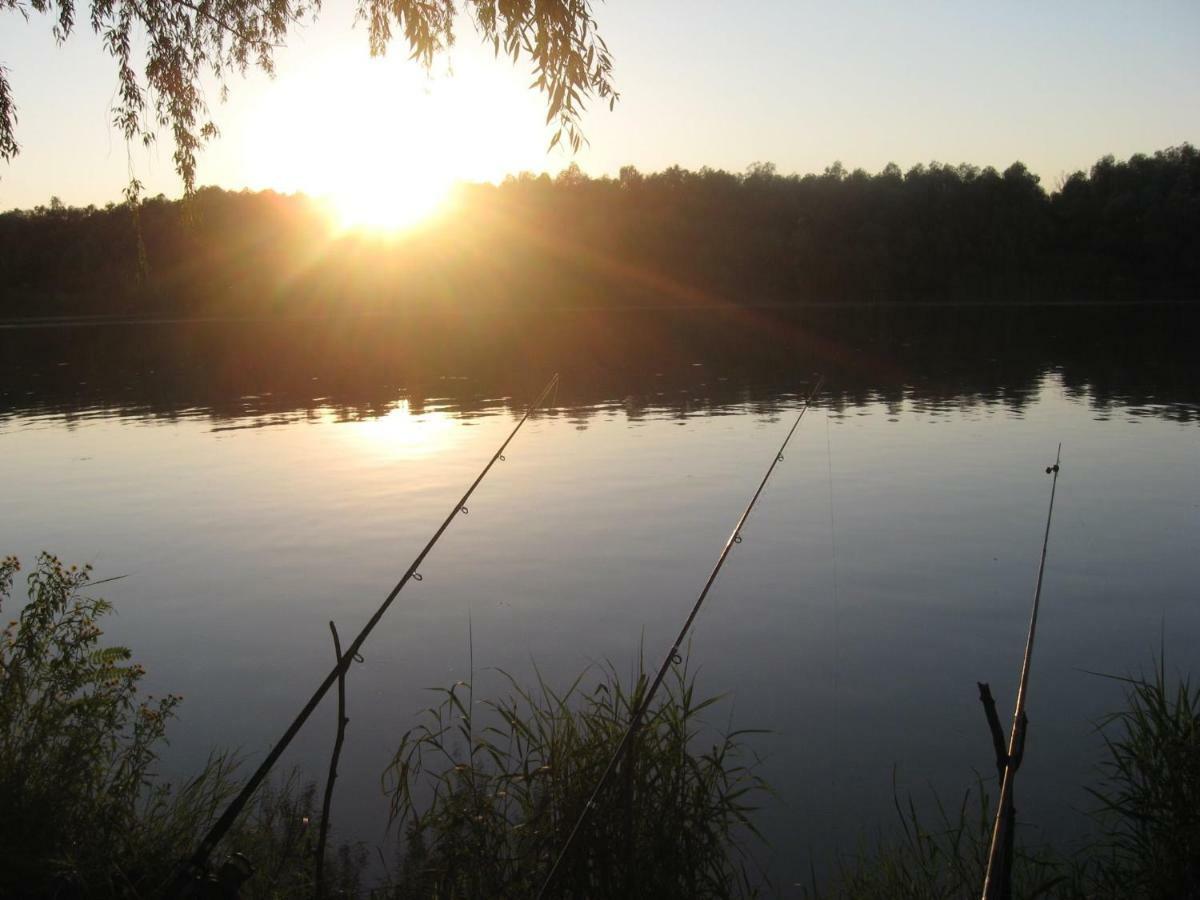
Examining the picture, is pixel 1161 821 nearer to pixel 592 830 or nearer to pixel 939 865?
pixel 939 865

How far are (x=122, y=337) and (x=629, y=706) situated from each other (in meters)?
62.4

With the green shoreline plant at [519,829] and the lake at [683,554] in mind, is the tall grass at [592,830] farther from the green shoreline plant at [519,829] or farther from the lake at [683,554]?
the lake at [683,554]

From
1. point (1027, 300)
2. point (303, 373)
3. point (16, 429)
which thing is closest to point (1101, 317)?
point (1027, 300)

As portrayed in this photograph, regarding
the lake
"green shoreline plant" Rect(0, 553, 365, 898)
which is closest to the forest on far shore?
the lake

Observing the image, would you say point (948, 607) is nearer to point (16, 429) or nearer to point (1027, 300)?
point (16, 429)

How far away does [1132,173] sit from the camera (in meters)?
113

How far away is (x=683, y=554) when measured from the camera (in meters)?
11.5

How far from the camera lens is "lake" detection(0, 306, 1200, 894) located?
7.14 metres

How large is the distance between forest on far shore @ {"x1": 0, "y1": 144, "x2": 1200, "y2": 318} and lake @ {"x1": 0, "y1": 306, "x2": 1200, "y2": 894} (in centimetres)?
6858

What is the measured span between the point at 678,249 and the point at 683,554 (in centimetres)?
10200

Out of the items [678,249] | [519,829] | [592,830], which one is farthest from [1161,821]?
[678,249]

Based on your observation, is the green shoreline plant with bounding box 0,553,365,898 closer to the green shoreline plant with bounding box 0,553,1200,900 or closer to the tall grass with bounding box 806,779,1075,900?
the green shoreline plant with bounding box 0,553,1200,900

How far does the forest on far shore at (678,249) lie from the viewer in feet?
314

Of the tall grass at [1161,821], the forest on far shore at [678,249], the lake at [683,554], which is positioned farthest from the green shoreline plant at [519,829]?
the forest on far shore at [678,249]
